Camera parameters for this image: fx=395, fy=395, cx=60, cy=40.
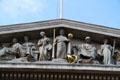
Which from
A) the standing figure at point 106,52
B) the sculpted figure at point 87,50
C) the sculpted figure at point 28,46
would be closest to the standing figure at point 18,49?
the sculpted figure at point 28,46

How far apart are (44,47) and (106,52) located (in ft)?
7.84

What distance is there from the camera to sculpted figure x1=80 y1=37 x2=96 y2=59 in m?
15.0

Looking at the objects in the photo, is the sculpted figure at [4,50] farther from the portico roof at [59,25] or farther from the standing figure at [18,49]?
the portico roof at [59,25]

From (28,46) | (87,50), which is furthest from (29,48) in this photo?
(87,50)

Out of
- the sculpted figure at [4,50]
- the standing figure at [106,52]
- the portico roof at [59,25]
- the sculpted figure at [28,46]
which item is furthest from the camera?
the portico roof at [59,25]

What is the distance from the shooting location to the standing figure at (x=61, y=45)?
1505 cm

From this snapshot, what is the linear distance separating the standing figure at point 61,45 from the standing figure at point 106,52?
145 cm

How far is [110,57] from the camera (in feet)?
49.5

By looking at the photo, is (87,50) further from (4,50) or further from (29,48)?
(4,50)

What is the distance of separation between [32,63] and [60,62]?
1048 mm

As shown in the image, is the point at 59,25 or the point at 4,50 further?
the point at 59,25

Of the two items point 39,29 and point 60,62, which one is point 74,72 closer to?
point 60,62

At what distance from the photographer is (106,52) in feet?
49.7

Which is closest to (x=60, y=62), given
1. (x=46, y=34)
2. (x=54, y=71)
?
(x=54, y=71)
